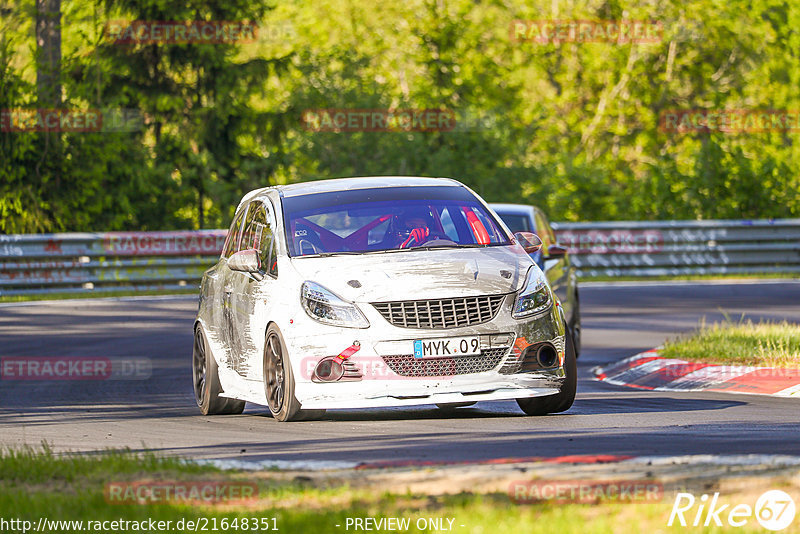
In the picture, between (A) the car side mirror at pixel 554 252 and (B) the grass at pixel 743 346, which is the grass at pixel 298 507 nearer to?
(B) the grass at pixel 743 346

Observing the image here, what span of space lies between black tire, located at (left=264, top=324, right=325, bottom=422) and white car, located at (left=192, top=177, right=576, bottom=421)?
1 cm

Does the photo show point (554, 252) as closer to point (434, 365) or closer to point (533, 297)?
point (533, 297)

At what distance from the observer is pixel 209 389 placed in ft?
37.4

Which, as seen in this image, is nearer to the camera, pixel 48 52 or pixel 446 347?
pixel 446 347

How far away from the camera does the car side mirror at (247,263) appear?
1049 centimetres

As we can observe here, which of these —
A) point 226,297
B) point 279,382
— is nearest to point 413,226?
point 279,382

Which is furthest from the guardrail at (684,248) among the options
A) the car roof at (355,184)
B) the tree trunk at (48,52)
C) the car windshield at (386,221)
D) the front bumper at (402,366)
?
the front bumper at (402,366)

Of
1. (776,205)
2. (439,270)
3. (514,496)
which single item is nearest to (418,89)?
(776,205)

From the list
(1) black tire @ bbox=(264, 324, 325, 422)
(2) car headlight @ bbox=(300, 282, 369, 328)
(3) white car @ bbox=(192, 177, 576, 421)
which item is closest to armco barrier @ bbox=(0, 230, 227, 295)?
(3) white car @ bbox=(192, 177, 576, 421)

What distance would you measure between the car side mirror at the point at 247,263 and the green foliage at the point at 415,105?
54.2 feet

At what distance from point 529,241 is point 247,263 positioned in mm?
2111

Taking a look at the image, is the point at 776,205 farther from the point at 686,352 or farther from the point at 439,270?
the point at 439,270

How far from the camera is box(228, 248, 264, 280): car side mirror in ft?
34.4

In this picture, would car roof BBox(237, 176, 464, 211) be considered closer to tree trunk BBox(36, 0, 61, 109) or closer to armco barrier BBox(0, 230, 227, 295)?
armco barrier BBox(0, 230, 227, 295)
